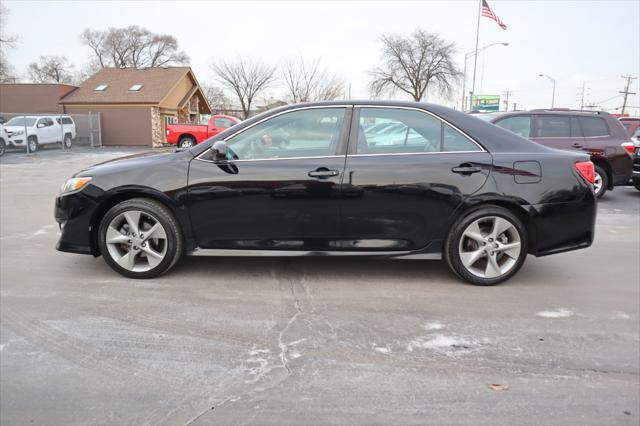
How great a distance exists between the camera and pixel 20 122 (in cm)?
2272

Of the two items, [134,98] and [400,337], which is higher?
[134,98]

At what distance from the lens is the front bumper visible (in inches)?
171

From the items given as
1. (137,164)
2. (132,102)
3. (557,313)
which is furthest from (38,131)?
(557,313)

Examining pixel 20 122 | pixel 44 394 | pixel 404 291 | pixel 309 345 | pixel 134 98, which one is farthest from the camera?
pixel 134 98

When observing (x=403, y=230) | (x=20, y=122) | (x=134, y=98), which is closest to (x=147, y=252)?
(x=403, y=230)

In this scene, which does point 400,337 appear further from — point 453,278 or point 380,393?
point 453,278

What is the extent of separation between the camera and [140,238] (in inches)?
171

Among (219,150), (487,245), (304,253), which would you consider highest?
(219,150)

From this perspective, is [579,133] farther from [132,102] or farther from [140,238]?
[132,102]

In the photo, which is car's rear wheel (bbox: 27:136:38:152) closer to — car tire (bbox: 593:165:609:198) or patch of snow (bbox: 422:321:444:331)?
car tire (bbox: 593:165:609:198)

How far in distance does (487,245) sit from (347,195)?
1312mm

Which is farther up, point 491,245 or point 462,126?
point 462,126

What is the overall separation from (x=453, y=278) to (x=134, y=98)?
31.2 metres

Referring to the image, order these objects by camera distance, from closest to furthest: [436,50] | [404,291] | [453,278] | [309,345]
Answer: [309,345] < [404,291] < [453,278] < [436,50]
